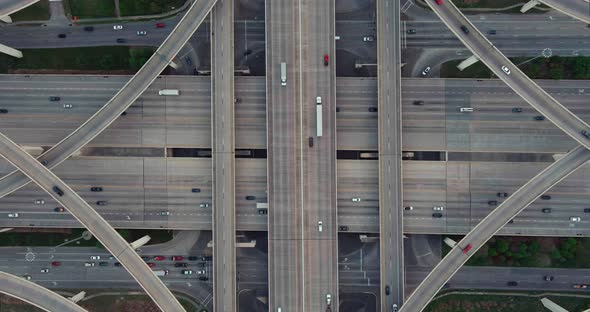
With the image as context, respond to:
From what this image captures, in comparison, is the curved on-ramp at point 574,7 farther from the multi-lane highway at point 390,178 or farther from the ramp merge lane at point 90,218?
the ramp merge lane at point 90,218

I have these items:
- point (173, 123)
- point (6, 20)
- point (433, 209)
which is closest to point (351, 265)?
point (433, 209)

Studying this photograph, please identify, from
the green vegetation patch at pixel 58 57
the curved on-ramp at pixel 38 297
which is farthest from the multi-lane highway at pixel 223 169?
the curved on-ramp at pixel 38 297

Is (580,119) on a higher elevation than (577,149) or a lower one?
higher

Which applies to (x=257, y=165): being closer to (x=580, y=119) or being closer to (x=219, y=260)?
(x=219, y=260)

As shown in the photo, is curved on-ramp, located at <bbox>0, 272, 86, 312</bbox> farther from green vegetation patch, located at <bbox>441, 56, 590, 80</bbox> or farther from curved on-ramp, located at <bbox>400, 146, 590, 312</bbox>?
green vegetation patch, located at <bbox>441, 56, 590, 80</bbox>

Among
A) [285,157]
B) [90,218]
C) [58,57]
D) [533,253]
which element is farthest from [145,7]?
[533,253]

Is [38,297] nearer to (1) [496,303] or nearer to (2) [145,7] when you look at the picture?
(2) [145,7]

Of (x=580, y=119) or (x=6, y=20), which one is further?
(x=6, y=20)
